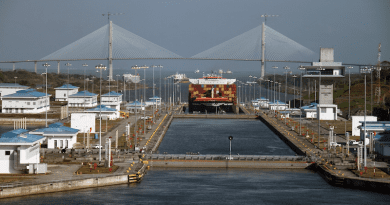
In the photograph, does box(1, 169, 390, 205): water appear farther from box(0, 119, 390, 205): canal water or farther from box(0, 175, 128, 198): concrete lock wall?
box(0, 175, 128, 198): concrete lock wall

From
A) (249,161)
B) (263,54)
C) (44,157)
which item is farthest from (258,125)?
(263,54)

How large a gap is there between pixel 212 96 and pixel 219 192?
74.4 metres

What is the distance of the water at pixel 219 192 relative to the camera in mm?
32938

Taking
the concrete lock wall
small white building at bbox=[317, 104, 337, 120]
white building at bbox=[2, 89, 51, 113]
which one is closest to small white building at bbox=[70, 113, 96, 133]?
the concrete lock wall

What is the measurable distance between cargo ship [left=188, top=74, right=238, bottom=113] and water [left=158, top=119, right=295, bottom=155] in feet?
39.7

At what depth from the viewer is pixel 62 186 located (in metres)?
33.7

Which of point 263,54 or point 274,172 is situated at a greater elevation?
point 263,54

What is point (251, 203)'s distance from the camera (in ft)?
108

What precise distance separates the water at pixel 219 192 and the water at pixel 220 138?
12.2 m

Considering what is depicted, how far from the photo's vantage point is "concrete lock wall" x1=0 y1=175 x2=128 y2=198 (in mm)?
31906

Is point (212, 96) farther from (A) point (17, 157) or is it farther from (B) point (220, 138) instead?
(A) point (17, 157)

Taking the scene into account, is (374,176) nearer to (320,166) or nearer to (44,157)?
(320,166)

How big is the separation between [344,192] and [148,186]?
1112 cm

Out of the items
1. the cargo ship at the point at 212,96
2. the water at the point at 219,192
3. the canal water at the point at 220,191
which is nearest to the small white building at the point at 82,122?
the canal water at the point at 220,191
